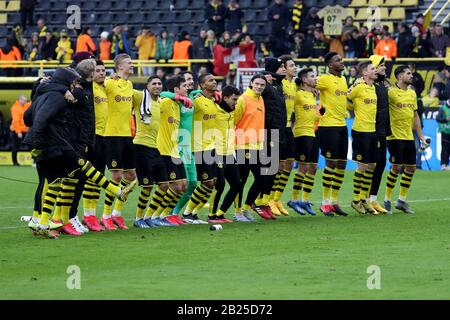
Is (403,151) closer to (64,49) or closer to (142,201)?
(142,201)

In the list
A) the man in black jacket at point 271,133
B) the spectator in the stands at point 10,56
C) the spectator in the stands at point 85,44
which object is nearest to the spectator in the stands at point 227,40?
the spectator in the stands at point 85,44

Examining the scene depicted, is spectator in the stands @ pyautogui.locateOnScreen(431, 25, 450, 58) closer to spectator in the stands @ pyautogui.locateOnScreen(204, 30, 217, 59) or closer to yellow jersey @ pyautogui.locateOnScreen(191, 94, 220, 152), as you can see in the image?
spectator in the stands @ pyautogui.locateOnScreen(204, 30, 217, 59)

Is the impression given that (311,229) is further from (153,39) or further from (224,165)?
(153,39)

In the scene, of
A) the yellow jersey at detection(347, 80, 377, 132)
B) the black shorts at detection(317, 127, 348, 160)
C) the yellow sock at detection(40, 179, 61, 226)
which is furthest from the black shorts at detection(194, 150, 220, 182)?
the yellow jersey at detection(347, 80, 377, 132)

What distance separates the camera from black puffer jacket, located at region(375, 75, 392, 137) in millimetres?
20109

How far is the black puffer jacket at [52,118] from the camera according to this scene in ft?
52.3

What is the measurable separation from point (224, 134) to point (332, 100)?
240cm

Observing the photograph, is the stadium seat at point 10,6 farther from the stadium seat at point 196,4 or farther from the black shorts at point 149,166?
the black shorts at point 149,166

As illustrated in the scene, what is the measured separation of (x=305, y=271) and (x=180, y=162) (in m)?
5.24

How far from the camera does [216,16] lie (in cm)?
3769

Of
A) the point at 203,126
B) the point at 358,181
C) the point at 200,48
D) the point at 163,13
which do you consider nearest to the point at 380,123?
the point at 358,181

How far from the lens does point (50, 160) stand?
Answer: 16.2 metres

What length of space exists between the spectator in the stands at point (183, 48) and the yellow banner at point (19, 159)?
5511mm
